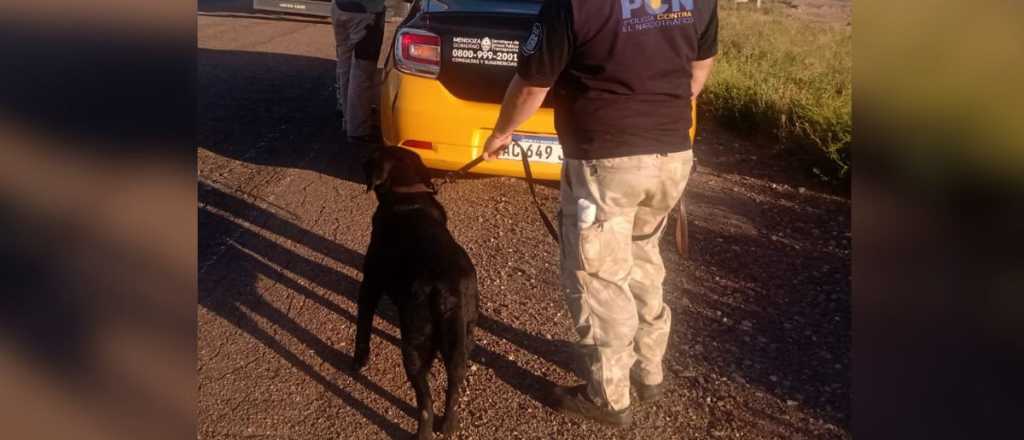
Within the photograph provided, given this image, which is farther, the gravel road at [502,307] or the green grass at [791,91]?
the green grass at [791,91]

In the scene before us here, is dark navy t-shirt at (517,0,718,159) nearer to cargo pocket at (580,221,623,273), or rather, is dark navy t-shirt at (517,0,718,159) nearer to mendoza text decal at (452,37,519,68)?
cargo pocket at (580,221,623,273)

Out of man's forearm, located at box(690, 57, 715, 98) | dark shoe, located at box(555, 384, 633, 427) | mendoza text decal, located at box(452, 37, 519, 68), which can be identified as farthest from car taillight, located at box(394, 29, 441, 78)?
dark shoe, located at box(555, 384, 633, 427)

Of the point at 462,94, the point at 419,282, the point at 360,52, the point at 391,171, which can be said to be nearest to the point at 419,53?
the point at 462,94

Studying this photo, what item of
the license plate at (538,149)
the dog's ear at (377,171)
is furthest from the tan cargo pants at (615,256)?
the license plate at (538,149)

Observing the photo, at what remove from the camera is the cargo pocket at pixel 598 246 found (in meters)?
3.24

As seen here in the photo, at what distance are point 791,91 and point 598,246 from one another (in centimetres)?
556

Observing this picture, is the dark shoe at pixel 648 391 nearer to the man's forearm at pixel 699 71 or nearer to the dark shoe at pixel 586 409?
the dark shoe at pixel 586 409

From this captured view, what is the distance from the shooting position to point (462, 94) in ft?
18.3

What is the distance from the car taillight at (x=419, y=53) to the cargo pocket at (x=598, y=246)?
2668mm
